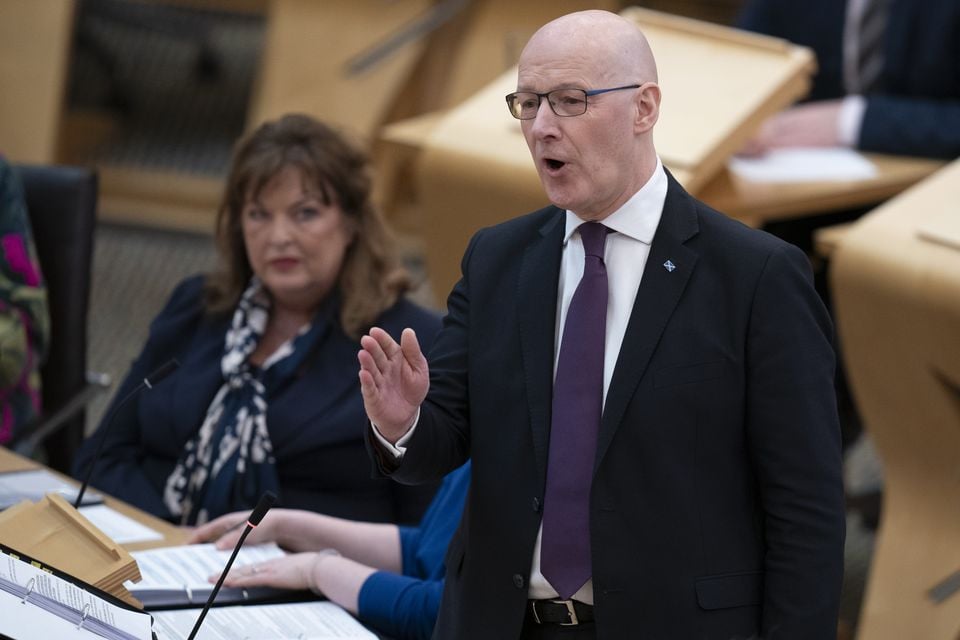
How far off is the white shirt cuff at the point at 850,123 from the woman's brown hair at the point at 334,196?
141 cm

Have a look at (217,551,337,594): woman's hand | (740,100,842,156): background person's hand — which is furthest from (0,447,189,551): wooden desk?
(740,100,842,156): background person's hand

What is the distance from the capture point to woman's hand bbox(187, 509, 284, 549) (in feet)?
7.38

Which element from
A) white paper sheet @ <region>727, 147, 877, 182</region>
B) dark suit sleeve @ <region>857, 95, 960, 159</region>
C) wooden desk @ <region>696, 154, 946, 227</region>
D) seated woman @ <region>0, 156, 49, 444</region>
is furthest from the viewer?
dark suit sleeve @ <region>857, 95, 960, 159</region>

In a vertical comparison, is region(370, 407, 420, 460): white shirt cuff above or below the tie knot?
below

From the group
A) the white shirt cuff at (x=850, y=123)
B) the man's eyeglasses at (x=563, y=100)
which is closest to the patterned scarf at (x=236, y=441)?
the man's eyeglasses at (x=563, y=100)

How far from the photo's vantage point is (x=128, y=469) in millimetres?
2760

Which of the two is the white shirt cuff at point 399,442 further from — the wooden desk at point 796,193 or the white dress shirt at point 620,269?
the wooden desk at point 796,193

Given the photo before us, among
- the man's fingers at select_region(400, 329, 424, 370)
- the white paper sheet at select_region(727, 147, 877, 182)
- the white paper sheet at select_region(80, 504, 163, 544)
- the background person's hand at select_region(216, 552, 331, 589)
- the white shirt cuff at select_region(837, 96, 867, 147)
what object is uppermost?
the white shirt cuff at select_region(837, 96, 867, 147)

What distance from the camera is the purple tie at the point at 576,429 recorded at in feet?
5.46

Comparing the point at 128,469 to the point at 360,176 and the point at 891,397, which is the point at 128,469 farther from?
the point at 891,397

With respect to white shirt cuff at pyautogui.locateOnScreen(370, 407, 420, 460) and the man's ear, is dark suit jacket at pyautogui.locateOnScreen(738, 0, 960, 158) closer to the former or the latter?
the man's ear

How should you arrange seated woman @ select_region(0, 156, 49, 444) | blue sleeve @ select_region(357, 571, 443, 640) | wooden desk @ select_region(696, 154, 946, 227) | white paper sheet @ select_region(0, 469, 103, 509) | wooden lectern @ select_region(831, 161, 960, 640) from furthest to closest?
wooden desk @ select_region(696, 154, 946, 227) → seated woman @ select_region(0, 156, 49, 444) → wooden lectern @ select_region(831, 161, 960, 640) → white paper sheet @ select_region(0, 469, 103, 509) → blue sleeve @ select_region(357, 571, 443, 640)

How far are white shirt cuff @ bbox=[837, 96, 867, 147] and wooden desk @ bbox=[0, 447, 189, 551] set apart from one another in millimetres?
2062

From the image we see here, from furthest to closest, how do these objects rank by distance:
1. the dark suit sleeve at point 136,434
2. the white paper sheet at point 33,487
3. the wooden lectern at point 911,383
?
1. the dark suit sleeve at point 136,434
2. the wooden lectern at point 911,383
3. the white paper sheet at point 33,487
